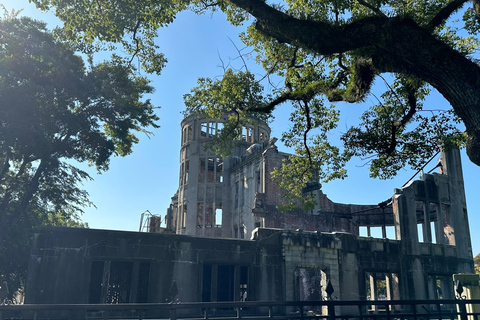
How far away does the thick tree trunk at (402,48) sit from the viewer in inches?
257

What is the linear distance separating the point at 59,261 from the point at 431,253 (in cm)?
2023

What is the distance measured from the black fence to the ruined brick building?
2.59 ft

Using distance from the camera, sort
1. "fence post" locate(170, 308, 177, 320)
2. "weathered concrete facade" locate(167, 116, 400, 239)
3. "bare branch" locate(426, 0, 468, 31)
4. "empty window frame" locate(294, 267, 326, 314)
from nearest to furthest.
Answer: "fence post" locate(170, 308, 177, 320) → "bare branch" locate(426, 0, 468, 31) → "empty window frame" locate(294, 267, 326, 314) → "weathered concrete facade" locate(167, 116, 400, 239)

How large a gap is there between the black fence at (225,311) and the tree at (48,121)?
8.50 m

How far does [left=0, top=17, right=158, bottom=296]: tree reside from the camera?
63.6ft

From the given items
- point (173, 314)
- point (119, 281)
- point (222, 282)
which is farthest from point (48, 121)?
point (173, 314)

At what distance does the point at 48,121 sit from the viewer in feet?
65.8

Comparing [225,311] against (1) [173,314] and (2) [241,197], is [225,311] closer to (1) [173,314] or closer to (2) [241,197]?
(1) [173,314]

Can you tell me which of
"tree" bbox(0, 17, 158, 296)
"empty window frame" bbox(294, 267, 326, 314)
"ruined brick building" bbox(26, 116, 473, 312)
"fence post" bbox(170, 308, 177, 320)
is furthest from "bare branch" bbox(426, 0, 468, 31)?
"empty window frame" bbox(294, 267, 326, 314)

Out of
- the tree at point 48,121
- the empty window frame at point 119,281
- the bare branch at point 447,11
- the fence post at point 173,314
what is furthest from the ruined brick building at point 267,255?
the fence post at point 173,314

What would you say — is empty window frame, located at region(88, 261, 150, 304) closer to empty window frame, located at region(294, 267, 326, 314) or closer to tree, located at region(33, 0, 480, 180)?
tree, located at region(33, 0, 480, 180)

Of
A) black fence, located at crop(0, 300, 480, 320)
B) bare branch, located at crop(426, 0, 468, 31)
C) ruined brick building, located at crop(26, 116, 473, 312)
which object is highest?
bare branch, located at crop(426, 0, 468, 31)

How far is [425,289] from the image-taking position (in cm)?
2247

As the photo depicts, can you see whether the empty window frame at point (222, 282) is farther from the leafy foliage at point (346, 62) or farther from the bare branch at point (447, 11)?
the bare branch at point (447, 11)
